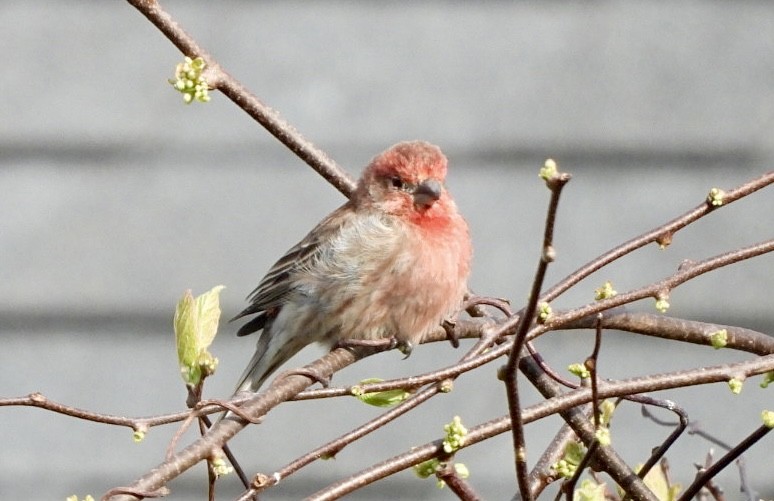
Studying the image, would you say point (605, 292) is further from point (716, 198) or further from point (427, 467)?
point (427, 467)

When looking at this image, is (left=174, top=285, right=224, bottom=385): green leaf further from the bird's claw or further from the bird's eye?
the bird's eye

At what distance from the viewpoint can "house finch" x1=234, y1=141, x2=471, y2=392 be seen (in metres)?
3.21

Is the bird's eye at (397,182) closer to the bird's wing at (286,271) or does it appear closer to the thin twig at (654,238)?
the bird's wing at (286,271)

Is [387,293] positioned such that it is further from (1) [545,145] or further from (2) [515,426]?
(2) [515,426]

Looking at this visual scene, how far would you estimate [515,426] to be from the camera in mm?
1464

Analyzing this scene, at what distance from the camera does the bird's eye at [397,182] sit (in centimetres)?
340

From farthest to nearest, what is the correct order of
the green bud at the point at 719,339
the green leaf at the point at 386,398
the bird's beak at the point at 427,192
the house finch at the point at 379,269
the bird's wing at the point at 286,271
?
the bird's wing at the point at 286,271 → the bird's beak at the point at 427,192 → the house finch at the point at 379,269 → the green leaf at the point at 386,398 → the green bud at the point at 719,339

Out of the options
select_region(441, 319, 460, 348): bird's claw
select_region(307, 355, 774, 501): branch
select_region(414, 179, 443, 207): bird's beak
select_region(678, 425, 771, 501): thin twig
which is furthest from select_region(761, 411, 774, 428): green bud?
select_region(414, 179, 443, 207): bird's beak

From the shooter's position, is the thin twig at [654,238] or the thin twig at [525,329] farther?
the thin twig at [654,238]

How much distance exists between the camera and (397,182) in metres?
3.40

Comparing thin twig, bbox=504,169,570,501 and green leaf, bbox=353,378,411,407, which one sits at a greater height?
green leaf, bbox=353,378,411,407

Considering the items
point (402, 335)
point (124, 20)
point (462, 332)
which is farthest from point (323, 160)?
point (124, 20)

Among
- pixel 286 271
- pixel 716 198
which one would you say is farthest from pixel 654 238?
pixel 286 271

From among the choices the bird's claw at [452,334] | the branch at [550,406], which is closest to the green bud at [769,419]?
the branch at [550,406]
